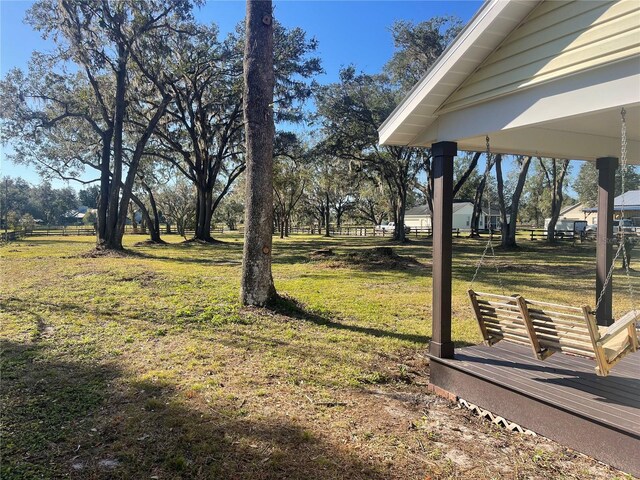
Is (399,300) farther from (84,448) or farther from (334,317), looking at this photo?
(84,448)

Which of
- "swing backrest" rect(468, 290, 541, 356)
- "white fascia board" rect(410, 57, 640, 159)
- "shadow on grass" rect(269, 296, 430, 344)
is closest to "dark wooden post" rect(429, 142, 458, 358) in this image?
"white fascia board" rect(410, 57, 640, 159)

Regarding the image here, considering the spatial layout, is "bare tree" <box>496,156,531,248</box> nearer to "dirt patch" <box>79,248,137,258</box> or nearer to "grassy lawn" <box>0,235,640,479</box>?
"grassy lawn" <box>0,235,640,479</box>

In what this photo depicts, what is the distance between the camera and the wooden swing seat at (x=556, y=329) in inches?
108

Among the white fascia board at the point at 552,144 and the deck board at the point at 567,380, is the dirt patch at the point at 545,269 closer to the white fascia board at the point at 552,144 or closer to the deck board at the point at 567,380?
the white fascia board at the point at 552,144

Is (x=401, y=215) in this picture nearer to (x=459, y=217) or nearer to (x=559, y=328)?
(x=559, y=328)

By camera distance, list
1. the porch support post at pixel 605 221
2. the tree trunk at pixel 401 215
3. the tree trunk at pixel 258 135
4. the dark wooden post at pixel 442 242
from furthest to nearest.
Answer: the tree trunk at pixel 401 215 < the tree trunk at pixel 258 135 < the porch support post at pixel 605 221 < the dark wooden post at pixel 442 242

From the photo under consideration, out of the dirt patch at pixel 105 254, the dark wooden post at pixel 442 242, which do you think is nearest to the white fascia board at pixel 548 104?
the dark wooden post at pixel 442 242

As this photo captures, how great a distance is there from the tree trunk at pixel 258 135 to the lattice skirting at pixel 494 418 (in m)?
3.60

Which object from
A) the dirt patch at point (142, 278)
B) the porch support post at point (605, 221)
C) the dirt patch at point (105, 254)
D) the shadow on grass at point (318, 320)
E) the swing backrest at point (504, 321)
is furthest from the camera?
the dirt patch at point (105, 254)

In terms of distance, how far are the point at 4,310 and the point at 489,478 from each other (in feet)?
22.5

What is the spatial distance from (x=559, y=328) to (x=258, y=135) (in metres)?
4.72

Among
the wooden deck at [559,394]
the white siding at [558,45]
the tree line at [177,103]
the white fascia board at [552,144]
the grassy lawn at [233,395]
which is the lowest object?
the grassy lawn at [233,395]

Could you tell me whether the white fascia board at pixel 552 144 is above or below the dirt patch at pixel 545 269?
above

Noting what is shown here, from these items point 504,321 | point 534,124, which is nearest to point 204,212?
point 504,321
